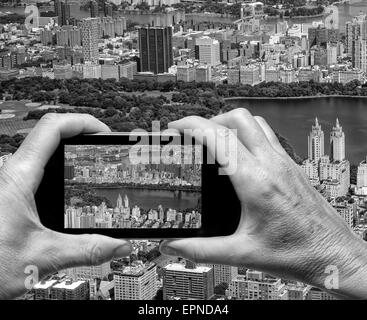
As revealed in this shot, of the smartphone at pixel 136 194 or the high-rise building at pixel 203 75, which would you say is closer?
the smartphone at pixel 136 194

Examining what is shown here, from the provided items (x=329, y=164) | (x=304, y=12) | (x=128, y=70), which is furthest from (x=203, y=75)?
(x=329, y=164)

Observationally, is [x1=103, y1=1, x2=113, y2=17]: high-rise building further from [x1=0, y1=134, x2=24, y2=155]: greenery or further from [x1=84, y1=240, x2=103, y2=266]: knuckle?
[x1=84, y1=240, x2=103, y2=266]: knuckle

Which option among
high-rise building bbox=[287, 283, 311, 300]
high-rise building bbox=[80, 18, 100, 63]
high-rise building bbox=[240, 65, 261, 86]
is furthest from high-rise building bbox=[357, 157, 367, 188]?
high-rise building bbox=[80, 18, 100, 63]

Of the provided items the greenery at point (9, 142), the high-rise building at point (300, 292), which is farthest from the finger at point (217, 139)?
the greenery at point (9, 142)

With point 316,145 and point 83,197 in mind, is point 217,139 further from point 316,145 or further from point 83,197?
point 316,145

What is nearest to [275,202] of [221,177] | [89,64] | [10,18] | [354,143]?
[221,177]

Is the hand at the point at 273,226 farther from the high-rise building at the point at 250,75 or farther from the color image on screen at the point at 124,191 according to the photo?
the high-rise building at the point at 250,75
